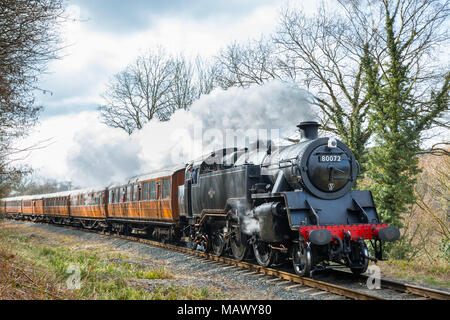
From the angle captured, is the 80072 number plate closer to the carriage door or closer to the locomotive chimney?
the locomotive chimney

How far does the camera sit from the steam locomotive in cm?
795

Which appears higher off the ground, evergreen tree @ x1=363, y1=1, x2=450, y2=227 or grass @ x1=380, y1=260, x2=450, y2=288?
evergreen tree @ x1=363, y1=1, x2=450, y2=227

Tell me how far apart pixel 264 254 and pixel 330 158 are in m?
2.84

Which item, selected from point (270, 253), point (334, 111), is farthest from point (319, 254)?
point (334, 111)

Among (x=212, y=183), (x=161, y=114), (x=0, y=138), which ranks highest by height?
(x=161, y=114)

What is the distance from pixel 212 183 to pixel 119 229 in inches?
464

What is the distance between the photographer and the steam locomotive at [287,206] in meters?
7.95

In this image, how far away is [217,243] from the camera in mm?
12188

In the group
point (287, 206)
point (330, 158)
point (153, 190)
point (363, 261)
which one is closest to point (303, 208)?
point (287, 206)

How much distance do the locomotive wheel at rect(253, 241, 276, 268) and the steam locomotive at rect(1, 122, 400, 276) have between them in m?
0.02

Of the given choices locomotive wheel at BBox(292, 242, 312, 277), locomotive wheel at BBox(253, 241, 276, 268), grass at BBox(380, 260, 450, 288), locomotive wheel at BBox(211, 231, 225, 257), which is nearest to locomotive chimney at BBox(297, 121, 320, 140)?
locomotive wheel at BBox(292, 242, 312, 277)

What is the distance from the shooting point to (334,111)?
18516 mm

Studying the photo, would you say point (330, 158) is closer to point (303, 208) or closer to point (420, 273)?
point (303, 208)
